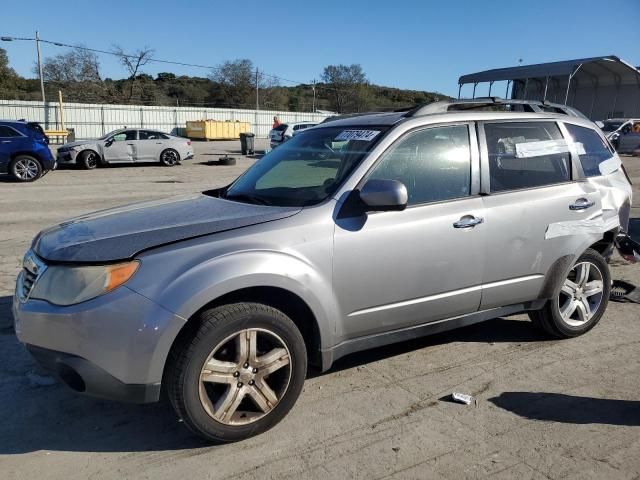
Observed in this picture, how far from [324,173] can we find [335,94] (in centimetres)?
8730

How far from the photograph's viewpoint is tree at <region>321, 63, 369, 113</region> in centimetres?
8544

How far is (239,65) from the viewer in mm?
78875

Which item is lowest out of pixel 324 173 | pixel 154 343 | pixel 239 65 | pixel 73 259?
pixel 154 343

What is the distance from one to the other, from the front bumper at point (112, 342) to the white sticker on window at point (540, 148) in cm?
288

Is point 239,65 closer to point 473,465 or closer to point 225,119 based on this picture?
point 225,119

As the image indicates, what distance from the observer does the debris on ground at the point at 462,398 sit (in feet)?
11.2

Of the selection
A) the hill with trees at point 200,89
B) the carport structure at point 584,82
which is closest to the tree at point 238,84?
the hill with trees at point 200,89

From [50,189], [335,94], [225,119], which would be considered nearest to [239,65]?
[335,94]

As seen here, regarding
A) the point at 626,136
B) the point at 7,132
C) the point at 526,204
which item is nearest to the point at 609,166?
the point at 526,204

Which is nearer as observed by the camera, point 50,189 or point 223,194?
point 223,194

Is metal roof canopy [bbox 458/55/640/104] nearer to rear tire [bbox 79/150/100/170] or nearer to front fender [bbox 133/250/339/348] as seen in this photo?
rear tire [bbox 79/150/100/170]

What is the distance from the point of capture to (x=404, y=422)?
318 cm

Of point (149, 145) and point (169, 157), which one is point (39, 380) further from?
point (169, 157)

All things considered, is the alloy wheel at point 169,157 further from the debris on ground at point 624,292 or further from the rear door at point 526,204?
the rear door at point 526,204
